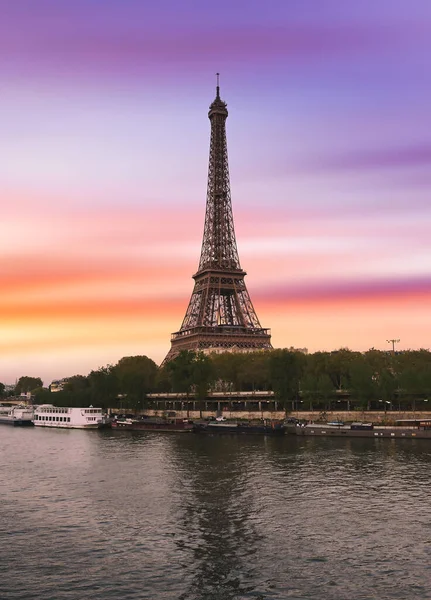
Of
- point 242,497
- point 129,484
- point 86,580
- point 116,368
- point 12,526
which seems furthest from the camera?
point 116,368

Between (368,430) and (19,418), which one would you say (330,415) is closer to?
(368,430)

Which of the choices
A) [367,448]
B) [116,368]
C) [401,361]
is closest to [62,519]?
[367,448]

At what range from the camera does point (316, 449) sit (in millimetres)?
78375

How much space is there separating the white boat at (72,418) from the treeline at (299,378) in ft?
51.8

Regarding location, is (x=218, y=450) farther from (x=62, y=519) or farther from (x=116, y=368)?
(x=116, y=368)

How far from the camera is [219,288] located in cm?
16425

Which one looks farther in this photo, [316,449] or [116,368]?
[116,368]

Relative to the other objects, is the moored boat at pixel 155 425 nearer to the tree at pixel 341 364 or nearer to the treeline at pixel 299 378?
the treeline at pixel 299 378

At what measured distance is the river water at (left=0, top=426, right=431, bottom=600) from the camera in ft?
96.7

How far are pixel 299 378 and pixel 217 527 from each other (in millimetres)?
91704

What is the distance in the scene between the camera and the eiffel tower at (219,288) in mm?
161875

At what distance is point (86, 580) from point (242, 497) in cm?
1962

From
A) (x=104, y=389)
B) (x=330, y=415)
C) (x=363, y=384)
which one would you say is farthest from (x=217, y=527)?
(x=104, y=389)

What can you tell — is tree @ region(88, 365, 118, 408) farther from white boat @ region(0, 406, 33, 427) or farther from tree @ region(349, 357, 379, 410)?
tree @ region(349, 357, 379, 410)
